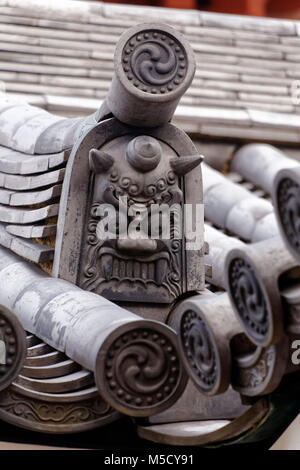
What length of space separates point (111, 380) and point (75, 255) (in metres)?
1.21

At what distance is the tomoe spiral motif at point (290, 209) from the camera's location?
370cm

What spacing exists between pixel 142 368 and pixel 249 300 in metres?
0.77

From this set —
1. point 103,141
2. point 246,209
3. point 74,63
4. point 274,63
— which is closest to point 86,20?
point 74,63

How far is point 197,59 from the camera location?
10844 mm

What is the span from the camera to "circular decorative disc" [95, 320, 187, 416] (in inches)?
178

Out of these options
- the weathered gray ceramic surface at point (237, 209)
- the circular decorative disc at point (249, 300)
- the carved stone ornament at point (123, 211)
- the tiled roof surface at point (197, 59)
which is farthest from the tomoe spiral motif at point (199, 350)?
the tiled roof surface at point (197, 59)

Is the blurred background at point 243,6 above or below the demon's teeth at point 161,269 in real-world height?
above

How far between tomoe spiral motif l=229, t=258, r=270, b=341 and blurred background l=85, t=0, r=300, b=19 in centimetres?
1229

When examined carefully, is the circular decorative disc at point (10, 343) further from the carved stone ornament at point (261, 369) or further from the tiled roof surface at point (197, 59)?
the tiled roof surface at point (197, 59)

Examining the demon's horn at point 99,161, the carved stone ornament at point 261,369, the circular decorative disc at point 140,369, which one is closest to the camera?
the carved stone ornament at point 261,369

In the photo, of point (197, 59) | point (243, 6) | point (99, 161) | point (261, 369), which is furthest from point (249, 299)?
point (243, 6)

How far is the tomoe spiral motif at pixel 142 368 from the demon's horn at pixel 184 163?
1324 mm

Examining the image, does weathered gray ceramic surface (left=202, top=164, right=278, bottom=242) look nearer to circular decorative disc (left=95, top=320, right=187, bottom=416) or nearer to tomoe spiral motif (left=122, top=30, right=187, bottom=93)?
tomoe spiral motif (left=122, top=30, right=187, bottom=93)

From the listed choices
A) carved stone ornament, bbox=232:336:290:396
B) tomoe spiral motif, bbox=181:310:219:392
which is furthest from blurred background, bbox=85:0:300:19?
carved stone ornament, bbox=232:336:290:396
